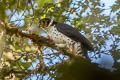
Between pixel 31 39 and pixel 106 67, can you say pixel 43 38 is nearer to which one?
pixel 31 39

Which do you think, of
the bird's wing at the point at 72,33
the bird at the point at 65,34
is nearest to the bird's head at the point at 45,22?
the bird at the point at 65,34

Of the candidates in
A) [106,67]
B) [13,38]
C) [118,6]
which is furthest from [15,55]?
[106,67]

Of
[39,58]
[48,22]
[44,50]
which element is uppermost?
[48,22]

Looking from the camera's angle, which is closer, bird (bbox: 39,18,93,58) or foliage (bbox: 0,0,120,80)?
foliage (bbox: 0,0,120,80)

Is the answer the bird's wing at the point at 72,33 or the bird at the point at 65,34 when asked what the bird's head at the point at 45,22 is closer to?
the bird at the point at 65,34

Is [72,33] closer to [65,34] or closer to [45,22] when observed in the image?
[65,34]

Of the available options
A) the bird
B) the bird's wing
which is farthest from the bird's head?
the bird's wing

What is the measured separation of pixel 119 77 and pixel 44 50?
9.81 feet

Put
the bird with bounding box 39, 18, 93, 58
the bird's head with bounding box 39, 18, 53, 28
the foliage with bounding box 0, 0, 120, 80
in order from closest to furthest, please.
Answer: the foliage with bounding box 0, 0, 120, 80, the bird with bounding box 39, 18, 93, 58, the bird's head with bounding box 39, 18, 53, 28

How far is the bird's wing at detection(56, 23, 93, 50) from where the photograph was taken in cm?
421

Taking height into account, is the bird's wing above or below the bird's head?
below

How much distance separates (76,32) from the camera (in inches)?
169

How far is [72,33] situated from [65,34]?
0.61 ft

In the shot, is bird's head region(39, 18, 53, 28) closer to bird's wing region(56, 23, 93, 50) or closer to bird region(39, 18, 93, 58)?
bird region(39, 18, 93, 58)
